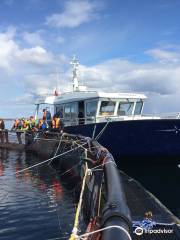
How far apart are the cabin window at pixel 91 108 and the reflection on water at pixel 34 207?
15.1 ft

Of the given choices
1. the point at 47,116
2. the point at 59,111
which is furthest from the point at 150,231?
the point at 47,116

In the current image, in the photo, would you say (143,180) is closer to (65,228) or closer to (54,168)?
(54,168)

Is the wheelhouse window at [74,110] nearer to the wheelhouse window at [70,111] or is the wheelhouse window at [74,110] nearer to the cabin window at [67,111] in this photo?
the wheelhouse window at [70,111]

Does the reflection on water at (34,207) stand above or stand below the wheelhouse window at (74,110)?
below

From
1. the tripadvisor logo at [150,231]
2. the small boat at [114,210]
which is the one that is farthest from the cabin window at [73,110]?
the tripadvisor logo at [150,231]

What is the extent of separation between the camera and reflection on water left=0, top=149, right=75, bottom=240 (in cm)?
813

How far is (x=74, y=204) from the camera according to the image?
10.6 meters

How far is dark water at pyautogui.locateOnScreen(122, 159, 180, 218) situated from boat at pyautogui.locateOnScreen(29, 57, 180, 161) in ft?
2.40

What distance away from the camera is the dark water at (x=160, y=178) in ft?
42.3

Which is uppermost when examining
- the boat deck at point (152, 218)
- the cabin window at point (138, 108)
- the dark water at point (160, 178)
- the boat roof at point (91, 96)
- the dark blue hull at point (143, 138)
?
the boat roof at point (91, 96)

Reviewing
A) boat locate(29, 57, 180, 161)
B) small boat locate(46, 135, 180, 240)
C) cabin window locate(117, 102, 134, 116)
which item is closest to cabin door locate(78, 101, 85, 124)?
boat locate(29, 57, 180, 161)

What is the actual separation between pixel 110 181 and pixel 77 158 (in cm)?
824

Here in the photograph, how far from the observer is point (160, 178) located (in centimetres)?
1620

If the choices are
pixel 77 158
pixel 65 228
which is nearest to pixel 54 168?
pixel 77 158
